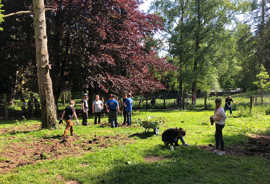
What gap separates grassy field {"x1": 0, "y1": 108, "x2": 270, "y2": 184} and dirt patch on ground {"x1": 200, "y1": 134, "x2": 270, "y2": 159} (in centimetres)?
3

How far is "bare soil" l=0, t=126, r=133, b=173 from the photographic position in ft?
20.2

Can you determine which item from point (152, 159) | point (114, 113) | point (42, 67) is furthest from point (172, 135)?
point (42, 67)

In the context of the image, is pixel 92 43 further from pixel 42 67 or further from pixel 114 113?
pixel 114 113

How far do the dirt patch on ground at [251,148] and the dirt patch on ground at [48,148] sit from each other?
10.8ft

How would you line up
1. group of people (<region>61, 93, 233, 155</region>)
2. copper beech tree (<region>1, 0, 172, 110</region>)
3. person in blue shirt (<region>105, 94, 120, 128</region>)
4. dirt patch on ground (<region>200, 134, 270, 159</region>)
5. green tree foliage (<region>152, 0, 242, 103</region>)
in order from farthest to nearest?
green tree foliage (<region>152, 0, 242, 103</region>), copper beech tree (<region>1, 0, 172, 110</region>), person in blue shirt (<region>105, 94, 120, 128</region>), dirt patch on ground (<region>200, 134, 270, 159</region>), group of people (<region>61, 93, 233, 155</region>)

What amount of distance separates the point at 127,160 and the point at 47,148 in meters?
2.93

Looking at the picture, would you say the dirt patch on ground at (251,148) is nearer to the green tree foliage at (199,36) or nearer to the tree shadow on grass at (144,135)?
the tree shadow on grass at (144,135)

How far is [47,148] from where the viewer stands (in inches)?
287

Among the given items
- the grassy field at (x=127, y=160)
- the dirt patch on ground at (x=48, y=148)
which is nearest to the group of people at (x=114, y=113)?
the grassy field at (x=127, y=160)

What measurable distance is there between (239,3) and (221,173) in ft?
86.1

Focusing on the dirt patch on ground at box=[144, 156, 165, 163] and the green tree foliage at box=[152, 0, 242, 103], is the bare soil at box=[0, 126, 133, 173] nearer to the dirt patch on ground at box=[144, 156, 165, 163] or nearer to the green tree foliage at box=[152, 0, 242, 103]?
the dirt patch on ground at box=[144, 156, 165, 163]

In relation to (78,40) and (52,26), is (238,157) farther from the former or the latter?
(52,26)

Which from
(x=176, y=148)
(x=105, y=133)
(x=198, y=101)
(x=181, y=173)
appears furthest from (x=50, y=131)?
(x=198, y=101)

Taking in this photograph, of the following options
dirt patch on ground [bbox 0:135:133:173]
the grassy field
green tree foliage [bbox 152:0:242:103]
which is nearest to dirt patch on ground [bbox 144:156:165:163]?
the grassy field
